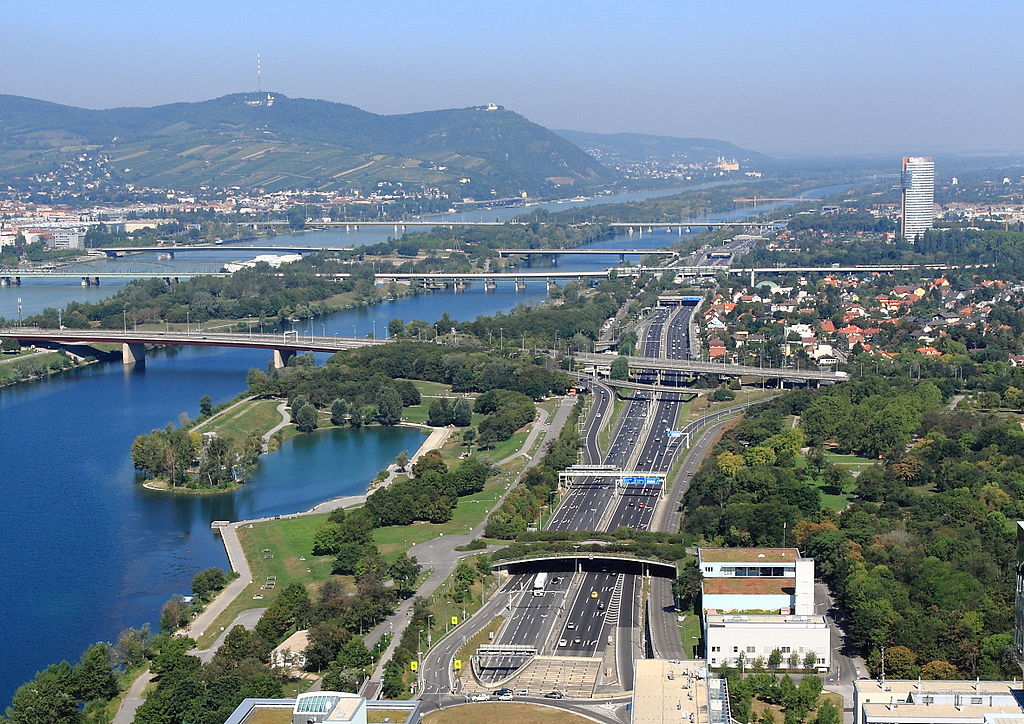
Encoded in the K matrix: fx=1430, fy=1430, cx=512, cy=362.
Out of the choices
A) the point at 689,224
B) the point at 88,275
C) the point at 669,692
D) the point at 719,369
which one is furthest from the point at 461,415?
the point at 689,224

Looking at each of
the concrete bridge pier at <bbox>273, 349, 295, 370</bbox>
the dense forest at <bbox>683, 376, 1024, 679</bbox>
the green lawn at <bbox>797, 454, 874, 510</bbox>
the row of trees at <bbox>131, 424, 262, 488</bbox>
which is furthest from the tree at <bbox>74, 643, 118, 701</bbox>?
the concrete bridge pier at <bbox>273, 349, 295, 370</bbox>

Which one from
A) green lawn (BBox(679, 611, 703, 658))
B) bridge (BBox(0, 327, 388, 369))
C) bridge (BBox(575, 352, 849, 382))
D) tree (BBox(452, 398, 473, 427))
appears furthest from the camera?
bridge (BBox(0, 327, 388, 369))

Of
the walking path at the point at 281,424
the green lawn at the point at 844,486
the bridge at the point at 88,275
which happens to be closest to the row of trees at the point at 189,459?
the walking path at the point at 281,424

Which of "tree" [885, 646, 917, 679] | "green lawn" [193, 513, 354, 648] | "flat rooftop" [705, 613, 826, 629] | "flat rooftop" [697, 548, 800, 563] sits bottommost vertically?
"green lawn" [193, 513, 354, 648]

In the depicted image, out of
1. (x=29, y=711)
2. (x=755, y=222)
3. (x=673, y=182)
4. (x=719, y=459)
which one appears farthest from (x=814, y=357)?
(x=673, y=182)

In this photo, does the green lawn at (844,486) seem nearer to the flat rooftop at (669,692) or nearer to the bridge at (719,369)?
the bridge at (719,369)

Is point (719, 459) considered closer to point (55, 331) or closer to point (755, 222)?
point (55, 331)

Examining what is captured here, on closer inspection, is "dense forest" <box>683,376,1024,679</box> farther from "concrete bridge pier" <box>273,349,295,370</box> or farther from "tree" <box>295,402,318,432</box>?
"concrete bridge pier" <box>273,349,295,370</box>
